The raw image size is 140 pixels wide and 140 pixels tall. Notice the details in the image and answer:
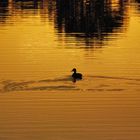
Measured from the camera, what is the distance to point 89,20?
236ft

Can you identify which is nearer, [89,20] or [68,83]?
[68,83]

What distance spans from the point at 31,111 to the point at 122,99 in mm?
4325

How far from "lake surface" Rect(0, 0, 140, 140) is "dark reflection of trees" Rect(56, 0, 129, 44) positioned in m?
0.32

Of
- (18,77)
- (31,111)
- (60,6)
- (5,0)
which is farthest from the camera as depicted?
(5,0)

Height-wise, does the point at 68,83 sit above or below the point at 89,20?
above

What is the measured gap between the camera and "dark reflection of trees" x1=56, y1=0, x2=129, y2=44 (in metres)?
60.0

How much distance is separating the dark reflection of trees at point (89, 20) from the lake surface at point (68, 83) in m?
0.32

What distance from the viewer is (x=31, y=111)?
92.8 feet

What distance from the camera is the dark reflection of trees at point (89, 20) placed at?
197 feet

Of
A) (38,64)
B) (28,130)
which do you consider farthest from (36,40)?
(28,130)

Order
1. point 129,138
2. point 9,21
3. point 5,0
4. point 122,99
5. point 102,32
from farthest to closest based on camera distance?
point 5,0 < point 9,21 < point 102,32 < point 122,99 < point 129,138

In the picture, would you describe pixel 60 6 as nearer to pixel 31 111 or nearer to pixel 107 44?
pixel 107 44

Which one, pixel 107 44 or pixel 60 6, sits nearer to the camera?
pixel 107 44

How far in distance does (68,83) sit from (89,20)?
128 ft
